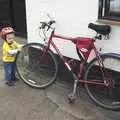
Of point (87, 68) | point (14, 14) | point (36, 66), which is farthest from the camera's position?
point (14, 14)

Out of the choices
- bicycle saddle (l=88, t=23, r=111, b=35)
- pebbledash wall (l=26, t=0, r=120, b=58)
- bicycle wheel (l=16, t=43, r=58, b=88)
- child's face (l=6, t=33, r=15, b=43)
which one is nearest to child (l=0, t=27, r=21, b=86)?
child's face (l=6, t=33, r=15, b=43)

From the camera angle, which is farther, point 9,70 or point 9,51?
point 9,70

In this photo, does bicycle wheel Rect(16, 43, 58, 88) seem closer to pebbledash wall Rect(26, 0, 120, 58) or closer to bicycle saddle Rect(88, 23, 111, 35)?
pebbledash wall Rect(26, 0, 120, 58)

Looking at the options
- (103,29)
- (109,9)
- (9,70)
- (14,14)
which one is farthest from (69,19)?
(14,14)

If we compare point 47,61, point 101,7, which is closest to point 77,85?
point 47,61

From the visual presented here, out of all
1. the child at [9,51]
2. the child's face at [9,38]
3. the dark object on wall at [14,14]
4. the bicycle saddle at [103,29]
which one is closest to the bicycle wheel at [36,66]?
the child at [9,51]

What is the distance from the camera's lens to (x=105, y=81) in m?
5.15

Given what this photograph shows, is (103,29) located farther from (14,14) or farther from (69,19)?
(14,14)

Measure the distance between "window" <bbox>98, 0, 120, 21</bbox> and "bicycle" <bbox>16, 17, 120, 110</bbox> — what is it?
210 millimetres

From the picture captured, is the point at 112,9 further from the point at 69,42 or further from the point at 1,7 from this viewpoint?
the point at 1,7

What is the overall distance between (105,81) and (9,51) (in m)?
1.82

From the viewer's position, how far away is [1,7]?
9812 mm

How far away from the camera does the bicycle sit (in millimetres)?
5102

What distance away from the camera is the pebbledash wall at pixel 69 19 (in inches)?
205
